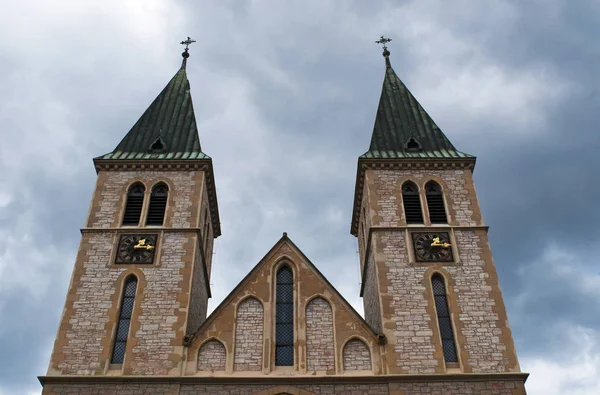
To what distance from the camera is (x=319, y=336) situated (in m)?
19.6

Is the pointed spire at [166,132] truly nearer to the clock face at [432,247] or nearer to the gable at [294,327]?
the gable at [294,327]

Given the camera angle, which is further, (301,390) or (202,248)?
(202,248)

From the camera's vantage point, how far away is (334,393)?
18.1m

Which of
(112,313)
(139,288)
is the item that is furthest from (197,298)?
(112,313)

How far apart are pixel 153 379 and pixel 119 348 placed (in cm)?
181

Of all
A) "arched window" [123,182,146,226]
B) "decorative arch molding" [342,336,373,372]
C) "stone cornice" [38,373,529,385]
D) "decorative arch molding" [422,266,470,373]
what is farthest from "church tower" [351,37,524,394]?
"arched window" [123,182,146,226]

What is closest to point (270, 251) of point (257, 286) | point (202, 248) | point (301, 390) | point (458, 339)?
point (257, 286)

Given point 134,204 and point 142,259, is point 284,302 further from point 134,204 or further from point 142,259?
point 134,204

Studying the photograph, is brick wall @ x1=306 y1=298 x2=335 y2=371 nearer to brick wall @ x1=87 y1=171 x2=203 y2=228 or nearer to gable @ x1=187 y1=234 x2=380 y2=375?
gable @ x1=187 y1=234 x2=380 y2=375

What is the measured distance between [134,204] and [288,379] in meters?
9.30

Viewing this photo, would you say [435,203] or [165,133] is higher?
[165,133]

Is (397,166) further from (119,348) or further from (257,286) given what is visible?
(119,348)

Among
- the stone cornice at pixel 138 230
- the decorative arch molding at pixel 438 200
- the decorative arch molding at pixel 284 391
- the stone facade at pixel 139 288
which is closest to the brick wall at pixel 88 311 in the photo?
the stone facade at pixel 139 288

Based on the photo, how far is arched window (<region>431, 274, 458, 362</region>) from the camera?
63.9ft
